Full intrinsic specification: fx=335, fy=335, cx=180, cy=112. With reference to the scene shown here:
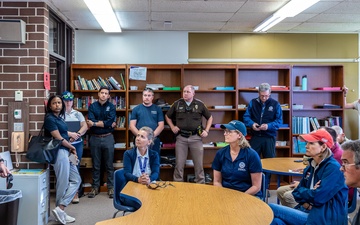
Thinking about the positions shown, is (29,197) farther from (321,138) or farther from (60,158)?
(321,138)

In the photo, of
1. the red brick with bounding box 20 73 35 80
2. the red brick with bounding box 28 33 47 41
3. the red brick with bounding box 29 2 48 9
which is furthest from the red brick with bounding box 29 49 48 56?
the red brick with bounding box 29 2 48 9

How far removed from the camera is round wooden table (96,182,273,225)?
7.00 ft

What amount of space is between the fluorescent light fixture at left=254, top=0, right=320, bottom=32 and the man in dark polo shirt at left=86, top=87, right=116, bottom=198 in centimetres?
294

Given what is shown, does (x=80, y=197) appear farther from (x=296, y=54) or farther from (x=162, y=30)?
(x=296, y=54)

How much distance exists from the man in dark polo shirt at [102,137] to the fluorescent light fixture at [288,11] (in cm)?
294

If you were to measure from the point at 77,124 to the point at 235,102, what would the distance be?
9.37 ft

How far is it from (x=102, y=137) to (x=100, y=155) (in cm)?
32

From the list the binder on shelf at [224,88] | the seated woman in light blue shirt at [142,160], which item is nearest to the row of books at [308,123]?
the binder on shelf at [224,88]

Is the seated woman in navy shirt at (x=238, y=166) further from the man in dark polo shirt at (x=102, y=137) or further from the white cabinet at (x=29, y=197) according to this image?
the man in dark polo shirt at (x=102, y=137)

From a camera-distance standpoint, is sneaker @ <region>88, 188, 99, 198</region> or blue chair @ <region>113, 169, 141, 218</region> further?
sneaker @ <region>88, 188, 99, 198</region>

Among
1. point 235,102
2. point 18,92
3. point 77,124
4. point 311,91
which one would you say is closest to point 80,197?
point 77,124

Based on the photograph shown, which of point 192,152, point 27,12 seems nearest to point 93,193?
point 192,152

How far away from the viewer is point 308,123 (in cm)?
630

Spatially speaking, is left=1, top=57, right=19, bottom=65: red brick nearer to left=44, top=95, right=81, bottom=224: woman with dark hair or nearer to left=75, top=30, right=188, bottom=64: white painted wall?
left=44, top=95, right=81, bottom=224: woman with dark hair
